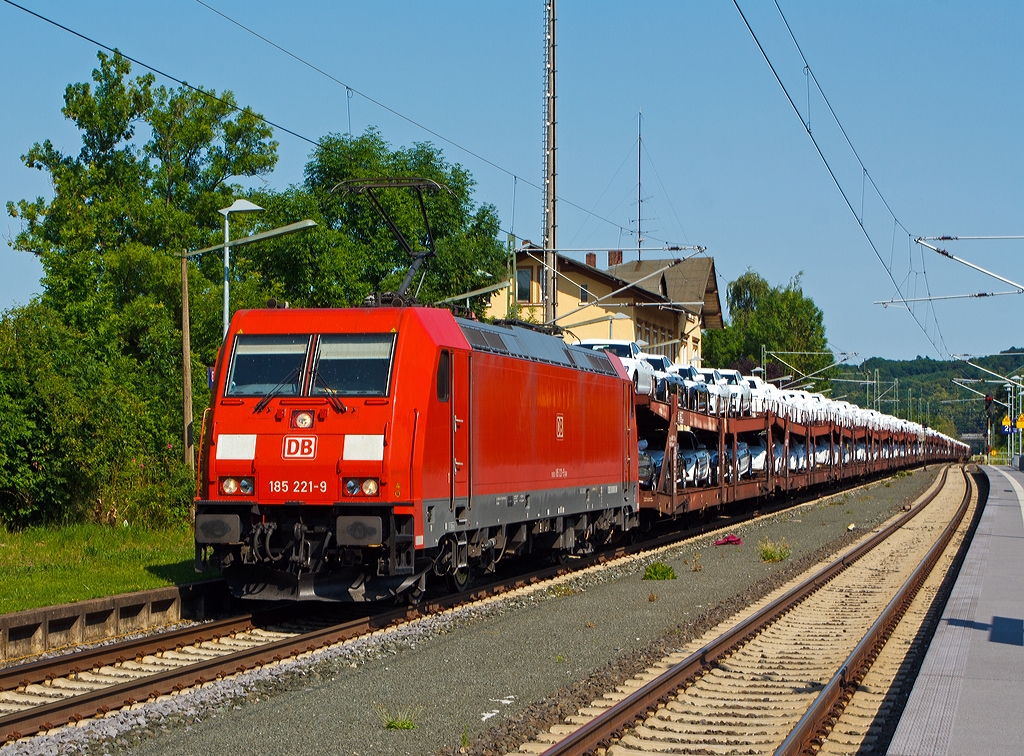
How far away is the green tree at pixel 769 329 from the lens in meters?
102

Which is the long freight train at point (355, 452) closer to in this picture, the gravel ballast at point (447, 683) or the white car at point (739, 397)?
the gravel ballast at point (447, 683)

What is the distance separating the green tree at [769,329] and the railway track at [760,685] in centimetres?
8123

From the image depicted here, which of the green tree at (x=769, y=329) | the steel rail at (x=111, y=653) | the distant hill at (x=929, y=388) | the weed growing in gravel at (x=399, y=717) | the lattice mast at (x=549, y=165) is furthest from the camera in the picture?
the distant hill at (x=929, y=388)

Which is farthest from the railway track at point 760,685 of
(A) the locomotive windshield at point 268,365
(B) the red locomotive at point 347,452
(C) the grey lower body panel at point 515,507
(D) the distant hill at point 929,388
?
(D) the distant hill at point 929,388

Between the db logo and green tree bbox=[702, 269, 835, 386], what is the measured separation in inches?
3349

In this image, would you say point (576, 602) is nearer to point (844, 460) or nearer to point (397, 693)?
point (397, 693)

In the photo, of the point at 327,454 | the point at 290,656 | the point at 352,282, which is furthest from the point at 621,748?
the point at 352,282

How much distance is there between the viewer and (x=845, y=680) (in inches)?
407

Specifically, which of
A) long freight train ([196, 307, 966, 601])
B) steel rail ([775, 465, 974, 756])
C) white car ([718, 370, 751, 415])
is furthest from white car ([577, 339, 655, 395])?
long freight train ([196, 307, 966, 601])

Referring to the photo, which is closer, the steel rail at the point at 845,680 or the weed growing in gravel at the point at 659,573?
the steel rail at the point at 845,680

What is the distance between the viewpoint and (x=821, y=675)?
11133 mm

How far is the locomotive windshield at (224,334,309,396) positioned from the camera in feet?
43.6

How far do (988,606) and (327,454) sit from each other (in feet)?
25.3

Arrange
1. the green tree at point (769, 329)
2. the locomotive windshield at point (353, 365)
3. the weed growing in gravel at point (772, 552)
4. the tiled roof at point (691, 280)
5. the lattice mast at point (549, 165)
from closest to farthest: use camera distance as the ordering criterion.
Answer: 1. the locomotive windshield at point (353, 365)
2. the weed growing in gravel at point (772, 552)
3. the lattice mast at point (549, 165)
4. the tiled roof at point (691, 280)
5. the green tree at point (769, 329)
